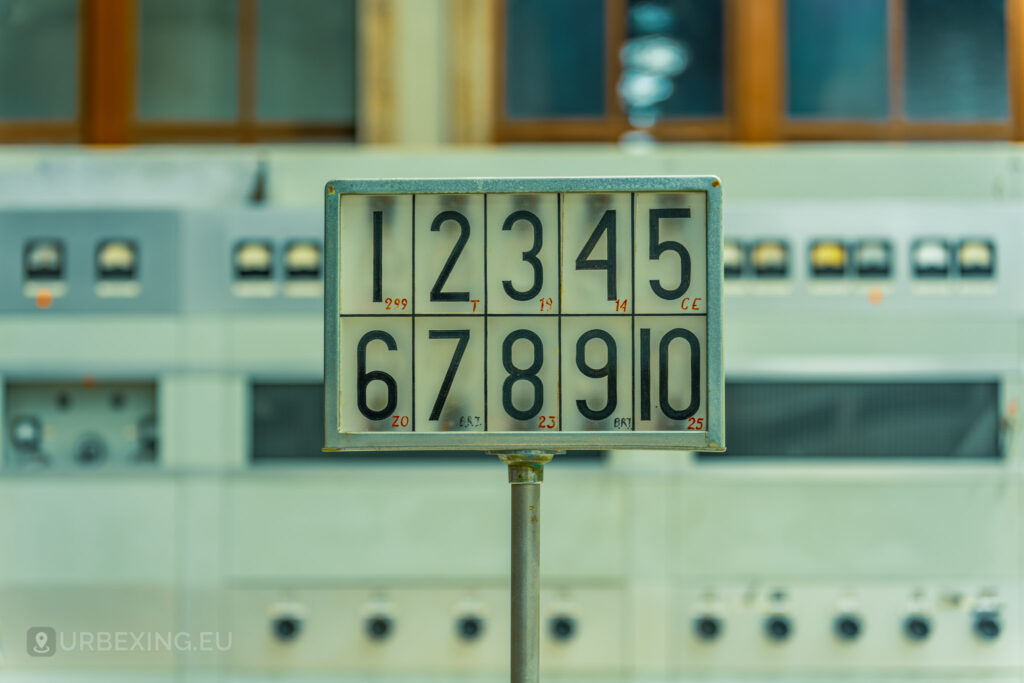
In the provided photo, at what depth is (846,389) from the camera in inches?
144

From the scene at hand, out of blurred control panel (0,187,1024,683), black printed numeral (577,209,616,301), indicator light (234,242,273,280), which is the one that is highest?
indicator light (234,242,273,280)

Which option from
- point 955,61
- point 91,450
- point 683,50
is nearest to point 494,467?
point 91,450

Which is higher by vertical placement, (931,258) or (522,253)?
(931,258)

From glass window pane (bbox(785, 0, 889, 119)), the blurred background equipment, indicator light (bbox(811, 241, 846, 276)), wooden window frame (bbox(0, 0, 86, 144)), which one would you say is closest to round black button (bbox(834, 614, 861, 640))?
the blurred background equipment

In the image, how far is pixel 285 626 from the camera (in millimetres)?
3607

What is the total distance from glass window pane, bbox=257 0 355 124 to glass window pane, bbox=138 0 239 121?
14cm

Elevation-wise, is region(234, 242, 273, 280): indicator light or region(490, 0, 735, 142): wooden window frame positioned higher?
region(490, 0, 735, 142): wooden window frame

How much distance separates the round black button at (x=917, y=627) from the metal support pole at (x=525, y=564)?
228 centimetres

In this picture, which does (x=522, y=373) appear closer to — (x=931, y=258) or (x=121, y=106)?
(x=931, y=258)

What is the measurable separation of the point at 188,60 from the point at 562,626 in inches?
115

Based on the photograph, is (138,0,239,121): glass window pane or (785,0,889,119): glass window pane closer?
(785,0,889,119): glass window pane

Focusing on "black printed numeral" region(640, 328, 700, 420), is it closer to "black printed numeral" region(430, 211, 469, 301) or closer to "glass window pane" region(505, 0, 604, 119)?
"black printed numeral" region(430, 211, 469, 301)

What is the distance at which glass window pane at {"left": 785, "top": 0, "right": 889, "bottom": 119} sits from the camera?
4207 millimetres

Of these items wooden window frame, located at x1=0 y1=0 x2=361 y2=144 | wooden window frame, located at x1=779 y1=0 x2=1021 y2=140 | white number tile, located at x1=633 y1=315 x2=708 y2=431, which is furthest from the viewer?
wooden window frame, located at x1=0 y1=0 x2=361 y2=144
